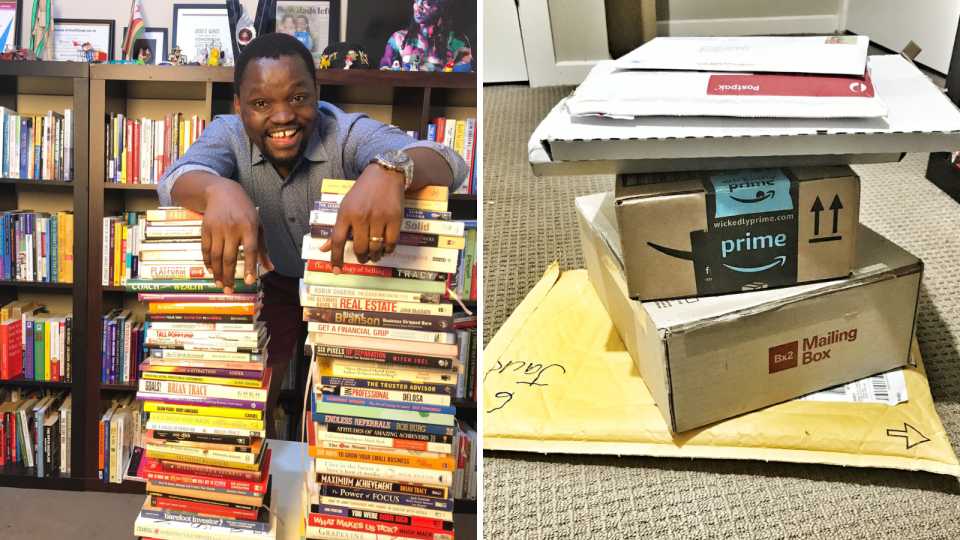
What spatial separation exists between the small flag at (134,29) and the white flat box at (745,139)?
129 centimetres

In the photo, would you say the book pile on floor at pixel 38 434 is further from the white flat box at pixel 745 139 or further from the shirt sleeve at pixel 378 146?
the white flat box at pixel 745 139

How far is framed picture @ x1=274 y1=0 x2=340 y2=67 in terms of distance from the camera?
62.8 inches

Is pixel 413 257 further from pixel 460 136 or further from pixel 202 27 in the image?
pixel 202 27

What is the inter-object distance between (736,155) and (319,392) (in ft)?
2.09

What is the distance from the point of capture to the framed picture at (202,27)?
5.32 feet

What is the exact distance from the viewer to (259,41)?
2.96ft

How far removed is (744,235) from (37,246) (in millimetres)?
1844

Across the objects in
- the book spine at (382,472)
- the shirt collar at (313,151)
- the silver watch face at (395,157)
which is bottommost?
the book spine at (382,472)

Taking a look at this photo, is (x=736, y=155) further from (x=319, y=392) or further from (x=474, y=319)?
(x=474, y=319)

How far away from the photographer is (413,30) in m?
1.59

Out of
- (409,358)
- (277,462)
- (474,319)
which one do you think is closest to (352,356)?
(409,358)

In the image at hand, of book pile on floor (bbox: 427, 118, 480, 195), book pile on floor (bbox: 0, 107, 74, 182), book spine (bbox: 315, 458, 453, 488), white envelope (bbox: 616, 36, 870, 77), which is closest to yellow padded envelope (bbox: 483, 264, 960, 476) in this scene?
book spine (bbox: 315, 458, 453, 488)

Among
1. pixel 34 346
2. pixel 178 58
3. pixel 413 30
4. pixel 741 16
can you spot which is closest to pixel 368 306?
pixel 413 30

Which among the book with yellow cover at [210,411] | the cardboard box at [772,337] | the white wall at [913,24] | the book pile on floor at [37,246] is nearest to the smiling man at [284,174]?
the book with yellow cover at [210,411]
